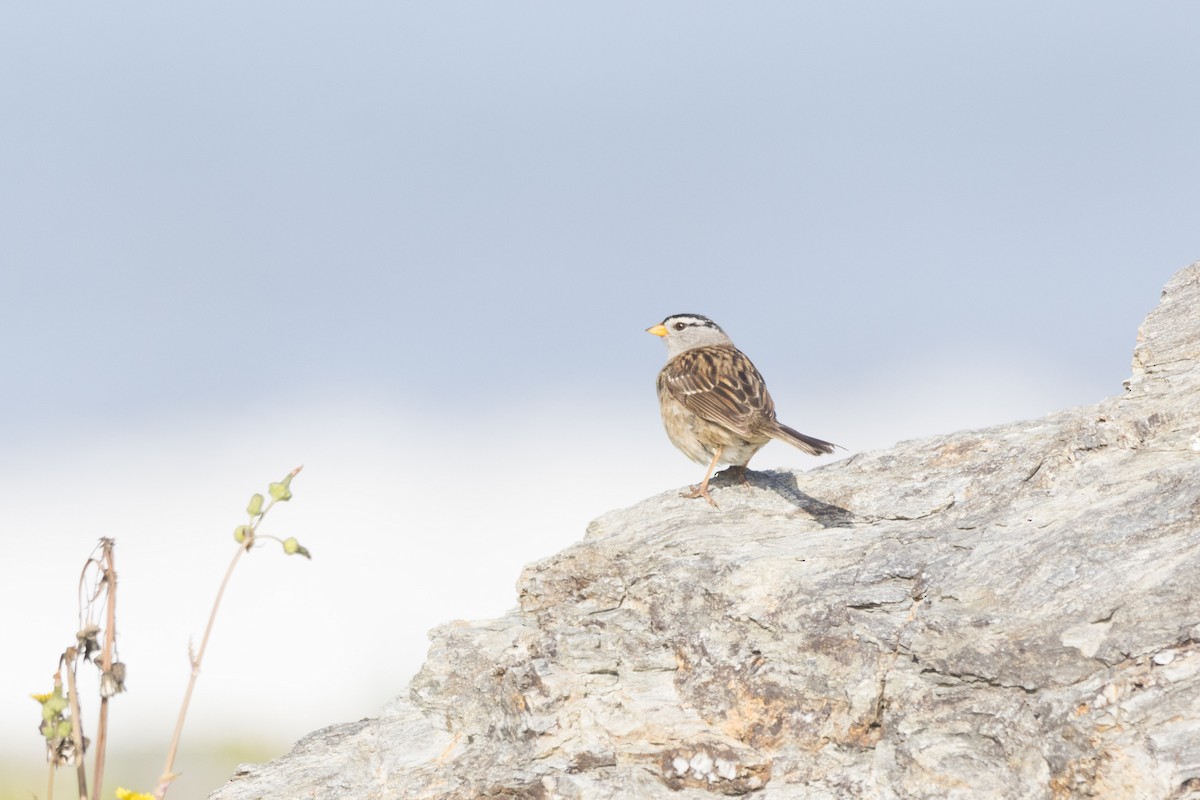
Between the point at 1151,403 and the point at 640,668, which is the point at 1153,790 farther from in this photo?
the point at 1151,403

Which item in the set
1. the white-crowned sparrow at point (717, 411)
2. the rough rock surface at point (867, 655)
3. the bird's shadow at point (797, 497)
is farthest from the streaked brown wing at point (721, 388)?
the rough rock surface at point (867, 655)

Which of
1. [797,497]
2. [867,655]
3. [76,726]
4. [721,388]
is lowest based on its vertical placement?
[867,655]

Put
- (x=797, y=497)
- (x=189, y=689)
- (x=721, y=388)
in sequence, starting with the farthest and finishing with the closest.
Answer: (x=721, y=388), (x=797, y=497), (x=189, y=689)

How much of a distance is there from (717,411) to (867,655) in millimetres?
4922

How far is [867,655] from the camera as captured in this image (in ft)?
23.5

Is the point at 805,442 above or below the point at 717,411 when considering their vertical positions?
below

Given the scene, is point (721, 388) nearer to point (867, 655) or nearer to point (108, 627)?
point (867, 655)

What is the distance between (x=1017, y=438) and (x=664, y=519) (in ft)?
10.2

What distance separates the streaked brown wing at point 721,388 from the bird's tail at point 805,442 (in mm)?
570

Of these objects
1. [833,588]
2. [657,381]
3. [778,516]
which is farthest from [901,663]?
[657,381]

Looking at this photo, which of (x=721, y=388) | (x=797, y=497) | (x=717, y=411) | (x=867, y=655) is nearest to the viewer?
(x=867, y=655)

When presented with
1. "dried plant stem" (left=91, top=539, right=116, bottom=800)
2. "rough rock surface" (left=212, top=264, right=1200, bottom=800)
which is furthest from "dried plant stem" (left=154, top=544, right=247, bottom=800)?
"rough rock surface" (left=212, top=264, right=1200, bottom=800)

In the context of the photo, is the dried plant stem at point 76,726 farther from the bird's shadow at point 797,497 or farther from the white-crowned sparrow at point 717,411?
the white-crowned sparrow at point 717,411

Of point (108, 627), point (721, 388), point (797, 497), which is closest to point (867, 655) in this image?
point (797, 497)
